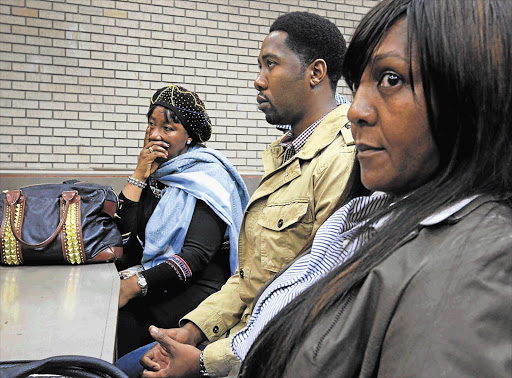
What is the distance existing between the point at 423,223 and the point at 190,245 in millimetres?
2076

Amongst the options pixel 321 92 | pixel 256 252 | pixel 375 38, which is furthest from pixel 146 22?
→ pixel 375 38

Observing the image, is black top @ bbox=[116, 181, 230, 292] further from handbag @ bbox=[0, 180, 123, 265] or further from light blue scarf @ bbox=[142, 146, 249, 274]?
handbag @ bbox=[0, 180, 123, 265]

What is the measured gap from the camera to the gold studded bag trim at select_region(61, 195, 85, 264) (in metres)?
2.57

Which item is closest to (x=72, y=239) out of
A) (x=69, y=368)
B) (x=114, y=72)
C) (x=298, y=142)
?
(x=298, y=142)

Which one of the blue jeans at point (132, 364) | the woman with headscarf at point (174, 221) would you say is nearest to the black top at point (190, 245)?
the woman with headscarf at point (174, 221)

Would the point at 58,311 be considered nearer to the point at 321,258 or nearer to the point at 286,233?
the point at 286,233

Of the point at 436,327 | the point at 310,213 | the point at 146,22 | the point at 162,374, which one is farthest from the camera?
the point at 146,22

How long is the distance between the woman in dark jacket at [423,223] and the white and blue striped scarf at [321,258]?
0.01 meters

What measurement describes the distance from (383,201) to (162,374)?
3.84ft

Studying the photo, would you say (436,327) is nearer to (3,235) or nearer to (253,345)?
(253,345)

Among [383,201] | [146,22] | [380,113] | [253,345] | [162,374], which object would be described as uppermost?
[146,22]

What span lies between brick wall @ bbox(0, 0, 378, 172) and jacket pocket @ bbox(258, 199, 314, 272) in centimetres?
428

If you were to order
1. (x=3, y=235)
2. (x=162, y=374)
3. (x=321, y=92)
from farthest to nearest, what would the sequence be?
(x=3, y=235)
(x=321, y=92)
(x=162, y=374)

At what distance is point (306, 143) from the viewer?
182 cm
